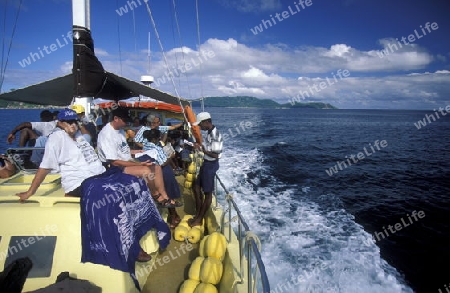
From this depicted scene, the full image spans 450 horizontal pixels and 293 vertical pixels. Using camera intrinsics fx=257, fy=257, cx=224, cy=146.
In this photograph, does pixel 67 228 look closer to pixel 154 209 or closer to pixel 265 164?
pixel 154 209

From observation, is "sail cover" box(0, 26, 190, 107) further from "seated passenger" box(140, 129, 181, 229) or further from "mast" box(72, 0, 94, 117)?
"seated passenger" box(140, 129, 181, 229)

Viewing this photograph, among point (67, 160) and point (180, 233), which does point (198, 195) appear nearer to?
point (180, 233)

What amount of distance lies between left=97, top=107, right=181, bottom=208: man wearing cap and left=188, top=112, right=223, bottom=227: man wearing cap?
0.64 metres

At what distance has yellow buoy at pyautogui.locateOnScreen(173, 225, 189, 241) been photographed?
14.9 ft

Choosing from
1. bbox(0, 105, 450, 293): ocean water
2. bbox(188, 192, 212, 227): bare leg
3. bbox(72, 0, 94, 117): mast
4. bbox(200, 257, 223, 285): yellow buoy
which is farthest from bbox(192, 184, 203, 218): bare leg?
bbox(72, 0, 94, 117): mast

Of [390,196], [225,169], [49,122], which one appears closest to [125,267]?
[49,122]

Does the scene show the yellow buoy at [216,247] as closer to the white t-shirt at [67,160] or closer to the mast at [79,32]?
the white t-shirt at [67,160]

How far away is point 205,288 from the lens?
303cm

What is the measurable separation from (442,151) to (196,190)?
105 feet

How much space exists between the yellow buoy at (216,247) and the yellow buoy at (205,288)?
45cm

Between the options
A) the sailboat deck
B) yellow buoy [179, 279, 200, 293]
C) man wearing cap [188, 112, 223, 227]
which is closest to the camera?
yellow buoy [179, 279, 200, 293]

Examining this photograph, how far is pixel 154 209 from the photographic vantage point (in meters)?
3.38

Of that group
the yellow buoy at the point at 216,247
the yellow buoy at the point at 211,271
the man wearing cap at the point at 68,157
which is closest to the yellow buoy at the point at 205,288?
the yellow buoy at the point at 211,271

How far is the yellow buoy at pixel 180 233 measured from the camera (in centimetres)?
453
